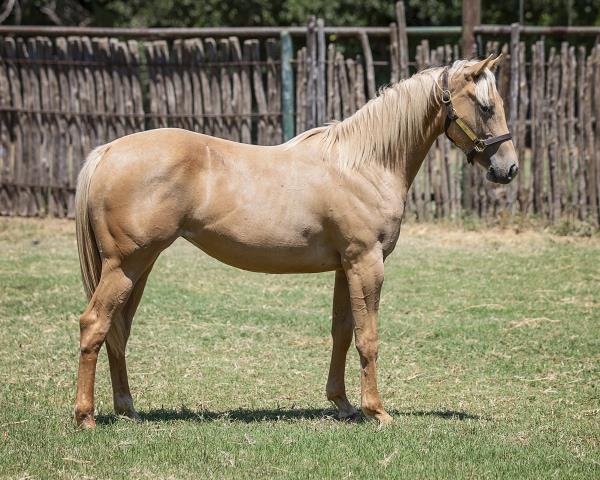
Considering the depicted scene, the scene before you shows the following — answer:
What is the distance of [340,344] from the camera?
19.7 feet

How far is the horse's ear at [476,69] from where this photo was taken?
562 centimetres

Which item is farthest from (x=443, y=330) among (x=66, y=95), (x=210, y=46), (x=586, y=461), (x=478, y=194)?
(x=66, y=95)

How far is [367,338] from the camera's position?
569cm

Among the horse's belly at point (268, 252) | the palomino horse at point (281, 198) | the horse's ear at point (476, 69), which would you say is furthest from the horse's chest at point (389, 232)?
the horse's ear at point (476, 69)

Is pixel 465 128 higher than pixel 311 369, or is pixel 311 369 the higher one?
pixel 465 128

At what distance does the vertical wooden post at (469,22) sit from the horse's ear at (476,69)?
6.74 m

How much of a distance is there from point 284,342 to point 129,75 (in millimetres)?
6090

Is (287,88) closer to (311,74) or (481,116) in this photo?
(311,74)

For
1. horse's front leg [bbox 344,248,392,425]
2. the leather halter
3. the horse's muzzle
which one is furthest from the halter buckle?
horse's front leg [bbox 344,248,392,425]

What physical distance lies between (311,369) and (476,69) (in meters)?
2.71

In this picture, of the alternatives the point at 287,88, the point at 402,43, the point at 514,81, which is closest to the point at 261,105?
the point at 287,88

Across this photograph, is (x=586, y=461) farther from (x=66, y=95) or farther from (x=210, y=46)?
(x=66, y=95)

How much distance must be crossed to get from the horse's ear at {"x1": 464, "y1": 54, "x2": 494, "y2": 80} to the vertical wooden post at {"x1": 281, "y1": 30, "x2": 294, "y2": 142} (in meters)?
6.69

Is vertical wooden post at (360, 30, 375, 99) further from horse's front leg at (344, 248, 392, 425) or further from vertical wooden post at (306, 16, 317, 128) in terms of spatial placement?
horse's front leg at (344, 248, 392, 425)
